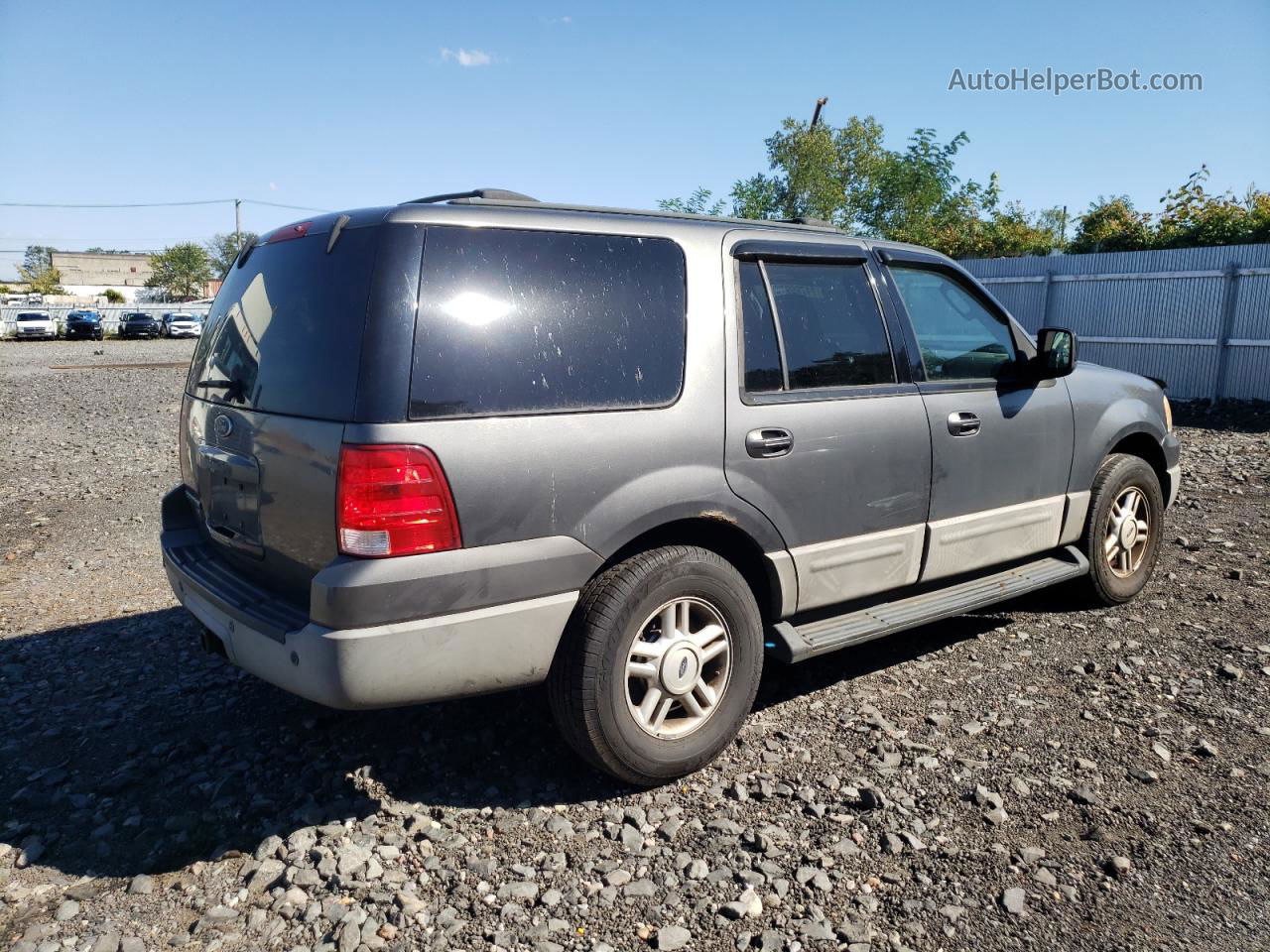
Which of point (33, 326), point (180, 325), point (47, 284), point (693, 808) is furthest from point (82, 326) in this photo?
point (47, 284)

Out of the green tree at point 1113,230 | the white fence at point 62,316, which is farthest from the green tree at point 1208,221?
the white fence at point 62,316

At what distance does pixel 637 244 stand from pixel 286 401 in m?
1.35

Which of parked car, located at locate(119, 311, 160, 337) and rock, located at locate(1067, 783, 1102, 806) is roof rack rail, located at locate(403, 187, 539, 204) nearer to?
rock, located at locate(1067, 783, 1102, 806)

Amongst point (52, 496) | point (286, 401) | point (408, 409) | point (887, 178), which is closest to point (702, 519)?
point (408, 409)

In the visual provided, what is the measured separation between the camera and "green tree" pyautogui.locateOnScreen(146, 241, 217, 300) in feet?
322

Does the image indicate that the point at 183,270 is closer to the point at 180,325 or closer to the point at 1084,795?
the point at 180,325

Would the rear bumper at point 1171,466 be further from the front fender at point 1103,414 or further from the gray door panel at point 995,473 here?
the gray door panel at point 995,473

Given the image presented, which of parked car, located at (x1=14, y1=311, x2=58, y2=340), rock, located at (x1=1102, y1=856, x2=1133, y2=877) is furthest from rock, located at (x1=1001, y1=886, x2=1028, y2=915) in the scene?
parked car, located at (x1=14, y1=311, x2=58, y2=340)

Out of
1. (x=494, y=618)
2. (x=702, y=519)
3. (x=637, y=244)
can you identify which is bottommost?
(x=494, y=618)

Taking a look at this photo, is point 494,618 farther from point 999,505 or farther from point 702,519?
point 999,505

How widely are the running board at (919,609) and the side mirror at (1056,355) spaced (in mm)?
974

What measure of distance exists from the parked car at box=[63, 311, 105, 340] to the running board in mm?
49766

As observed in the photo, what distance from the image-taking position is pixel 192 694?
4.39m

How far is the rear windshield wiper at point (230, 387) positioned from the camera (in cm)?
350
